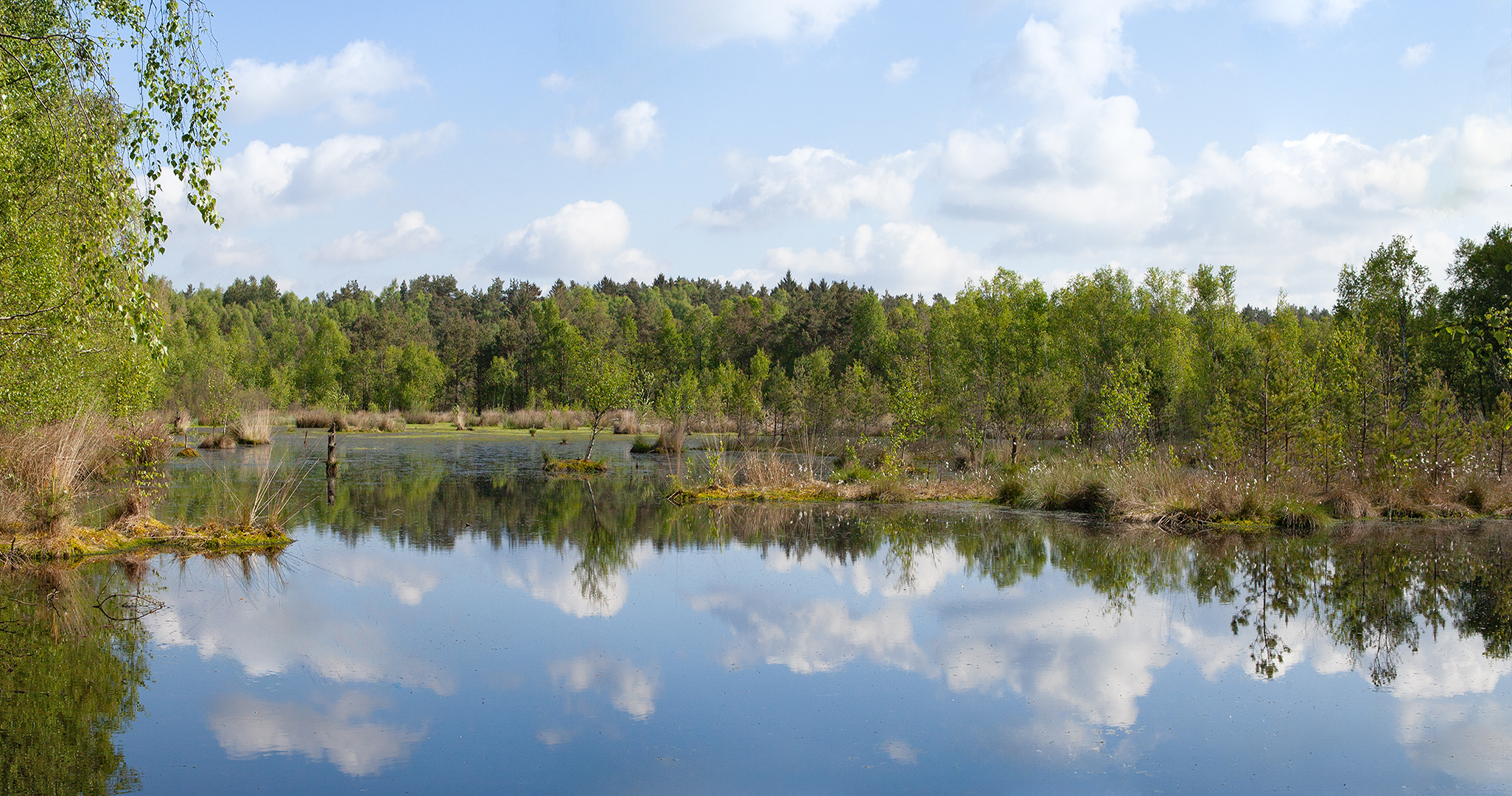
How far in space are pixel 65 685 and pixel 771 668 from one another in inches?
225

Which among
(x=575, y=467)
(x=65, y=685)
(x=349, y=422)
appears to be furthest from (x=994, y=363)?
(x=65, y=685)

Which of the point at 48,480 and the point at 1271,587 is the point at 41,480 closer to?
the point at 48,480

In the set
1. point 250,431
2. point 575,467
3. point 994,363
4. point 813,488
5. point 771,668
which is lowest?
point 771,668

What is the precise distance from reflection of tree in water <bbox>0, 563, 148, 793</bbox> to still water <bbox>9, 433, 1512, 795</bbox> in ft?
0.12

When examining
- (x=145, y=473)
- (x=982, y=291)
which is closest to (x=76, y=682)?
(x=145, y=473)

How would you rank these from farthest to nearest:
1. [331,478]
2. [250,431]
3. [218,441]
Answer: [250,431] < [218,441] < [331,478]

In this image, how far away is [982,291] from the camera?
194 ft

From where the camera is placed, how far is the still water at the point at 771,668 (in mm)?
6367

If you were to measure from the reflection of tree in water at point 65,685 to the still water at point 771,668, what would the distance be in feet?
0.12

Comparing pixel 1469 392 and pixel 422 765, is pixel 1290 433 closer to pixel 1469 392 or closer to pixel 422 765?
pixel 422 765

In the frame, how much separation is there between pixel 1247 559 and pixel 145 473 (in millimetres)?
15186

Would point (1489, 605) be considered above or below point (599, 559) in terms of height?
above

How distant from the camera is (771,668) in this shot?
28.5ft

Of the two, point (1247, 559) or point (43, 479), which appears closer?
point (43, 479)
